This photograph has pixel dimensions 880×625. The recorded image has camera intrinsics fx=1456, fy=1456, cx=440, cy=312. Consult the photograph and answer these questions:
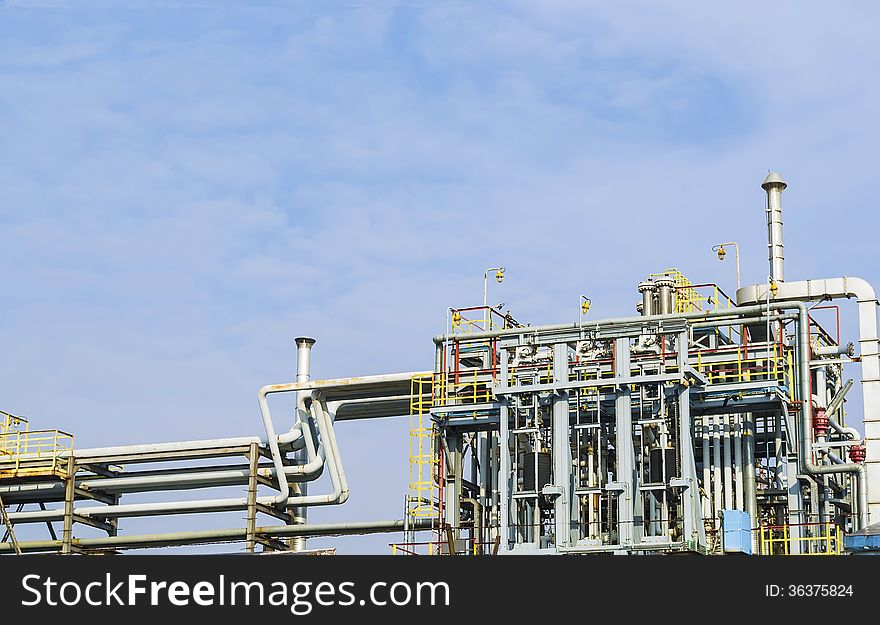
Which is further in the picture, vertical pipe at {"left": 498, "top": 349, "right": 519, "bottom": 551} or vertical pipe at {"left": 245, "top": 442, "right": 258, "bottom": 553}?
vertical pipe at {"left": 245, "top": 442, "right": 258, "bottom": 553}

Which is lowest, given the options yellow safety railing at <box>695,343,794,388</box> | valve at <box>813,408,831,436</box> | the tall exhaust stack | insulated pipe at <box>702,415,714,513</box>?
insulated pipe at <box>702,415,714,513</box>

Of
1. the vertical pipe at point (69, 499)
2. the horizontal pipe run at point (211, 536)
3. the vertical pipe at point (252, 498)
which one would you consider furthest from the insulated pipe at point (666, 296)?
the vertical pipe at point (69, 499)

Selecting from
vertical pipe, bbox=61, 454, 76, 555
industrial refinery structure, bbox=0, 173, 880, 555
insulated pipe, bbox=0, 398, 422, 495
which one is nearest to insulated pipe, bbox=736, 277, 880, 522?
industrial refinery structure, bbox=0, 173, 880, 555

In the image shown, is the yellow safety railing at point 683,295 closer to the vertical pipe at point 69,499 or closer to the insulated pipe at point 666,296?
the insulated pipe at point 666,296

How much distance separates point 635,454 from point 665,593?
1298 cm

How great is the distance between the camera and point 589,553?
38125mm

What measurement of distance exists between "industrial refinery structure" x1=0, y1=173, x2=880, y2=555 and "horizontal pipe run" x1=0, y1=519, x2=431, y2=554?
90mm

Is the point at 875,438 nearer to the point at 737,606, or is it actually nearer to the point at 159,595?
the point at 737,606

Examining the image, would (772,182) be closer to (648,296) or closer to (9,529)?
(648,296)

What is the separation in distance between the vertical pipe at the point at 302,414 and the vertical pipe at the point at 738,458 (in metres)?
14.0

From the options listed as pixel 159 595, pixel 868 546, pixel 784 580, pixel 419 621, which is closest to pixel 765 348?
pixel 868 546

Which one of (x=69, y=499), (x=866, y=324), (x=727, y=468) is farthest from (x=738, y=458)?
(x=69, y=499)

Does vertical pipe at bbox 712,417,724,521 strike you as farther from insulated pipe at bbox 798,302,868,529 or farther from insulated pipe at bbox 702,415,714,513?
insulated pipe at bbox 798,302,868,529

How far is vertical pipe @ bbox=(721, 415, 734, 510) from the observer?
39906 mm
